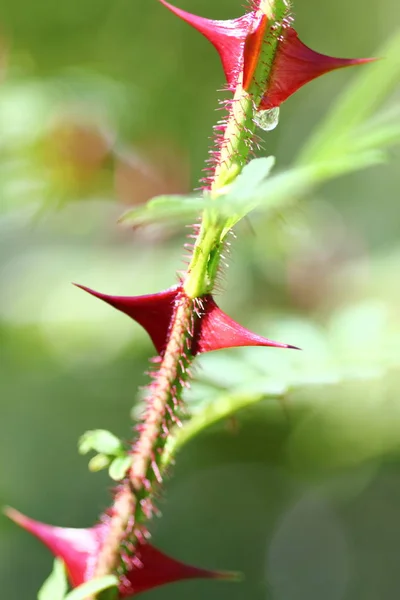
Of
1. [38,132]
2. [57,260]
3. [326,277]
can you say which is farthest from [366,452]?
[38,132]

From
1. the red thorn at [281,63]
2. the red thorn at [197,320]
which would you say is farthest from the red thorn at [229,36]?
the red thorn at [197,320]

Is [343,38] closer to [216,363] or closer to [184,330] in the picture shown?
[216,363]

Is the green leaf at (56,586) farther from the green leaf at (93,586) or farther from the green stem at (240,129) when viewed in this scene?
the green stem at (240,129)

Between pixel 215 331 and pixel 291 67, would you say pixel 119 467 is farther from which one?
pixel 291 67

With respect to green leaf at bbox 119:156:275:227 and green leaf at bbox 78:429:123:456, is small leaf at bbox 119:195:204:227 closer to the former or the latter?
green leaf at bbox 119:156:275:227

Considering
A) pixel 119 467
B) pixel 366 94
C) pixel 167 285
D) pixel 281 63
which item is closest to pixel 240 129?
pixel 281 63

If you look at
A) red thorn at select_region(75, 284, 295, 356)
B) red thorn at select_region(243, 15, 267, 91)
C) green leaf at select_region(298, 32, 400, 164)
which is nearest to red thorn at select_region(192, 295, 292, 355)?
red thorn at select_region(75, 284, 295, 356)
